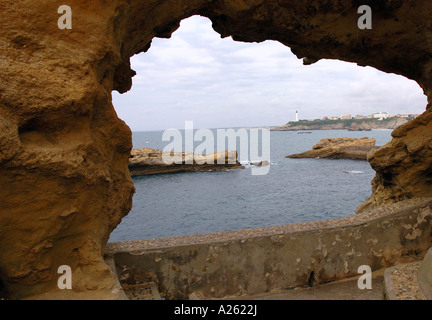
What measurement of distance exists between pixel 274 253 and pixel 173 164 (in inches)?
1788

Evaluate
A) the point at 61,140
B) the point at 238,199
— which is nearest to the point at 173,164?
the point at 238,199

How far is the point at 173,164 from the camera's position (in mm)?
52688

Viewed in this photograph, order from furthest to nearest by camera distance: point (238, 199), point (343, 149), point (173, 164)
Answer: point (343, 149)
point (173, 164)
point (238, 199)

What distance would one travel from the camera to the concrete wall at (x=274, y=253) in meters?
7.27

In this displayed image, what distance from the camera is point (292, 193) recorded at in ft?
121

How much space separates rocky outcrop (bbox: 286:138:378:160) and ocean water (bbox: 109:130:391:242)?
21.7 feet

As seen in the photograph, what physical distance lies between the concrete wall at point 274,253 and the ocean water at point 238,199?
16.2m

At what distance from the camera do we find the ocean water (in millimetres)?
26391
